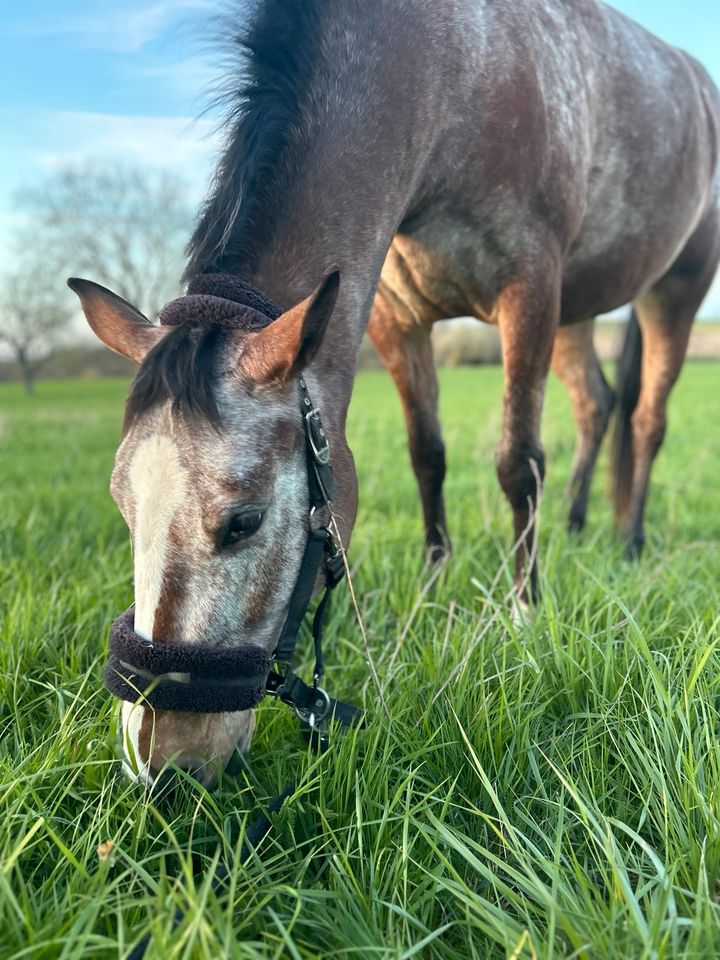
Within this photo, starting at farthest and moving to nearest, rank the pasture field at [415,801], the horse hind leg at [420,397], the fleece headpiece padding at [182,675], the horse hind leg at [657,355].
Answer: the horse hind leg at [657,355], the horse hind leg at [420,397], the fleece headpiece padding at [182,675], the pasture field at [415,801]

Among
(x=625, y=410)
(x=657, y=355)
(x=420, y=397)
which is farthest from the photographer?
(x=625, y=410)

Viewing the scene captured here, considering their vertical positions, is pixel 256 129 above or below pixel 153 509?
above

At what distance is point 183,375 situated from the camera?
5.34 ft

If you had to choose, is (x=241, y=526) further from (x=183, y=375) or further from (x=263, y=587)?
(x=183, y=375)

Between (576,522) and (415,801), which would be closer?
(415,801)

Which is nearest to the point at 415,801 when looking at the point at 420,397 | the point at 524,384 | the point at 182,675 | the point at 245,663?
the point at 245,663

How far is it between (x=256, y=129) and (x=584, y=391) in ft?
12.3

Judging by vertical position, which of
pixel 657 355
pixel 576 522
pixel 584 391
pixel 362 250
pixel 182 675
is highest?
pixel 362 250

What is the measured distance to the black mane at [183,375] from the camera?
63.6 inches

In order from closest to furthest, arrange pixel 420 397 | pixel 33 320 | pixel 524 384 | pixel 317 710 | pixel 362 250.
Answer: pixel 317 710
pixel 362 250
pixel 524 384
pixel 420 397
pixel 33 320

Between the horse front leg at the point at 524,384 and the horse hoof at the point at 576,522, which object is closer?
the horse front leg at the point at 524,384

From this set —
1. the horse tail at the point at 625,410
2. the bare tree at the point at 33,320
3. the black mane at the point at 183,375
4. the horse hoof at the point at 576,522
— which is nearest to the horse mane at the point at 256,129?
the black mane at the point at 183,375

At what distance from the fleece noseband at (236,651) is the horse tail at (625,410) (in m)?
3.60

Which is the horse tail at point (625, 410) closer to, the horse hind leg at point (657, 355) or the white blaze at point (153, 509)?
the horse hind leg at point (657, 355)
